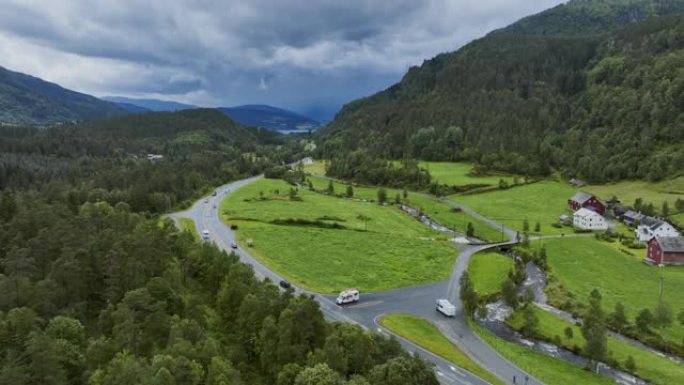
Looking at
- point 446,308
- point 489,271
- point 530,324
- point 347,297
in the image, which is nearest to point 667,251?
point 489,271

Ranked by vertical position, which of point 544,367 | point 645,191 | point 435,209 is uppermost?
point 645,191

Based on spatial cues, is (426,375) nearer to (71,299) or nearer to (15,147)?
(71,299)

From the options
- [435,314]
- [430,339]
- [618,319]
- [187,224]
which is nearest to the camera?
[430,339]

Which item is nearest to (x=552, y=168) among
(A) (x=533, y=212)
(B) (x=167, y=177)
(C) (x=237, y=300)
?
(A) (x=533, y=212)

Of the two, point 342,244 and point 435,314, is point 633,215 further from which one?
point 435,314

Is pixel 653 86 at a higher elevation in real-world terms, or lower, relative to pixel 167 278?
higher

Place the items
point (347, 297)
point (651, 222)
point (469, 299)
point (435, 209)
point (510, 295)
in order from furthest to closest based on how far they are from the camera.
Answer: point (435, 209), point (651, 222), point (347, 297), point (510, 295), point (469, 299)

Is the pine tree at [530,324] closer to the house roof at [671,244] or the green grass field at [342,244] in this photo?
the green grass field at [342,244]
